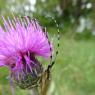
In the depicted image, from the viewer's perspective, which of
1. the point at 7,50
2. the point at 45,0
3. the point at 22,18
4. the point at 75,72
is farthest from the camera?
the point at 45,0

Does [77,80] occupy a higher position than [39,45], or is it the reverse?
[39,45]

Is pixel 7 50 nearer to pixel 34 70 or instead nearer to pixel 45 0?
pixel 34 70

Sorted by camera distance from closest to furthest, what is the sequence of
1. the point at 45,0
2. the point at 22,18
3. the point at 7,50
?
1. the point at 7,50
2. the point at 22,18
3. the point at 45,0

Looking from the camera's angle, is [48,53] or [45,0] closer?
[48,53]

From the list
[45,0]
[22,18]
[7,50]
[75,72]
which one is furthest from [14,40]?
[45,0]

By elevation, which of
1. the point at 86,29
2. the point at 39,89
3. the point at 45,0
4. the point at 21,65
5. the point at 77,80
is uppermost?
the point at 21,65
